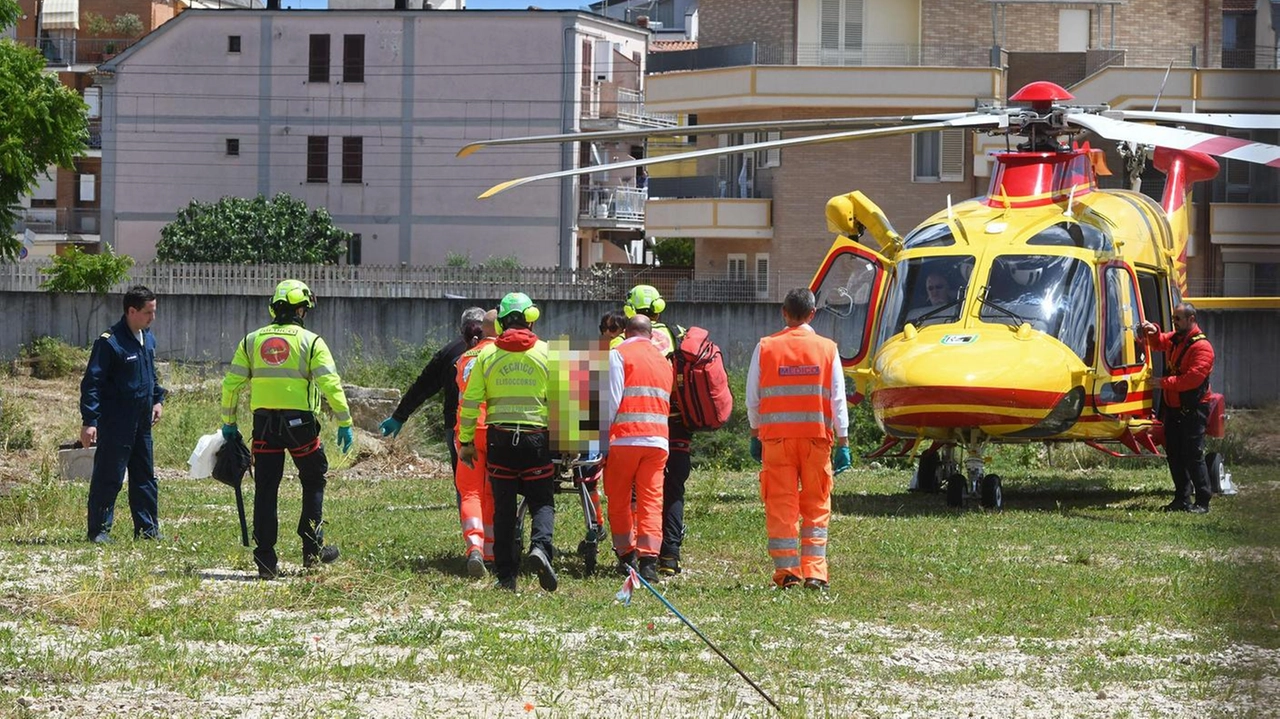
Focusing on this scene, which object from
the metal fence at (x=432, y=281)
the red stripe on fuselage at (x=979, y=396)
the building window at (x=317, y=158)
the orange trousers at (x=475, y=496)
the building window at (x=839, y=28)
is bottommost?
the orange trousers at (x=475, y=496)

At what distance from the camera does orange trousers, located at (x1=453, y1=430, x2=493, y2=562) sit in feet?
34.8

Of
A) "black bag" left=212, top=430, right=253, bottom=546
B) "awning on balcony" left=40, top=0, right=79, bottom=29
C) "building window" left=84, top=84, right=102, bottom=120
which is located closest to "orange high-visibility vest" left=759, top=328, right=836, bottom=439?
"black bag" left=212, top=430, right=253, bottom=546

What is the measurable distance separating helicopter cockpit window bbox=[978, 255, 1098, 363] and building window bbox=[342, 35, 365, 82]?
42.0 metres

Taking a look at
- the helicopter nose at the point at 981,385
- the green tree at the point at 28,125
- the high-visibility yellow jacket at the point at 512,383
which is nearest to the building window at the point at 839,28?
the green tree at the point at 28,125

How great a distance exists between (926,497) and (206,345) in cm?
1821

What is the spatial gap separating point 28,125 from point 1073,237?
15293mm

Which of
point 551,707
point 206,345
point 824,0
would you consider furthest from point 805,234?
point 551,707

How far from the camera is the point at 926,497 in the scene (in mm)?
16844

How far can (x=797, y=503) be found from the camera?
1039 cm

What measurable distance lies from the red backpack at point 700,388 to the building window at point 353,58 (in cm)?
4492

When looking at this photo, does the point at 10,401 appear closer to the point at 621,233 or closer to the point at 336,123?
the point at 336,123

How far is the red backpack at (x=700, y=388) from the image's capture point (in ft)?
36.7

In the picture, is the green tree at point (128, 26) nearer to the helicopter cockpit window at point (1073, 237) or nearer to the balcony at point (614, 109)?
the balcony at point (614, 109)

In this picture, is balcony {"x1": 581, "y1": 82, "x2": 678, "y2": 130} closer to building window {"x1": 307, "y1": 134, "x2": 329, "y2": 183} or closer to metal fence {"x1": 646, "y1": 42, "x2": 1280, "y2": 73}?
building window {"x1": 307, "y1": 134, "x2": 329, "y2": 183}
